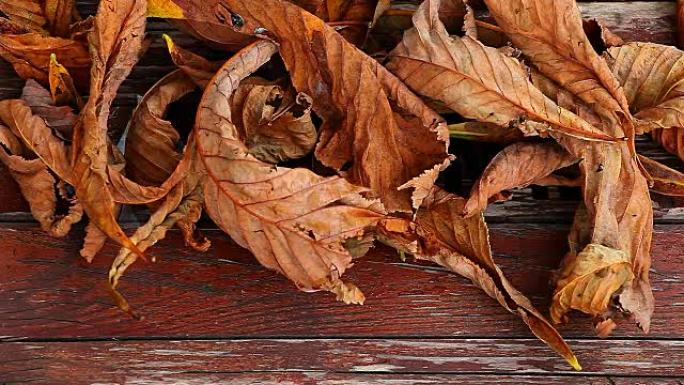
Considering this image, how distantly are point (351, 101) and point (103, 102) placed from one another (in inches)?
16.1

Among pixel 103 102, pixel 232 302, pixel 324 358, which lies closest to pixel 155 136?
pixel 103 102

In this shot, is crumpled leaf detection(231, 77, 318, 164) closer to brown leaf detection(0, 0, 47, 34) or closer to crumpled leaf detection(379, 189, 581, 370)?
crumpled leaf detection(379, 189, 581, 370)

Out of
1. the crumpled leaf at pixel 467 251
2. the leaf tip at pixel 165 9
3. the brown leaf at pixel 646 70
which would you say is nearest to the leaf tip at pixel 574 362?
the crumpled leaf at pixel 467 251

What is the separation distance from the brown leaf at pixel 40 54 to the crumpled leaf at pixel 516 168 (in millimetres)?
730

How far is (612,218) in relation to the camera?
1338mm

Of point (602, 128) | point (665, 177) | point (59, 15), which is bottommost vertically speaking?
point (665, 177)

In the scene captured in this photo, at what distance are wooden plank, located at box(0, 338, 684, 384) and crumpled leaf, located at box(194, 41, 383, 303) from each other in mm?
182

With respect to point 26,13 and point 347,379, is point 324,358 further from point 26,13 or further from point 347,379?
point 26,13

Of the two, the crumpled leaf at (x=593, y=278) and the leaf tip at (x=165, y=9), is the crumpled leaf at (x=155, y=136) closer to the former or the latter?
the leaf tip at (x=165, y=9)

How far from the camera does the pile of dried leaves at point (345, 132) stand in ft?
4.14

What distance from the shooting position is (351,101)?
4.19 feet

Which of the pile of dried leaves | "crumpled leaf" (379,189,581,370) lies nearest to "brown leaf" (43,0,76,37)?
the pile of dried leaves

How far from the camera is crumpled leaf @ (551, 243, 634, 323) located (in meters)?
1.29

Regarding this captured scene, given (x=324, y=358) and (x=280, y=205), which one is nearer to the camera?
(x=280, y=205)
